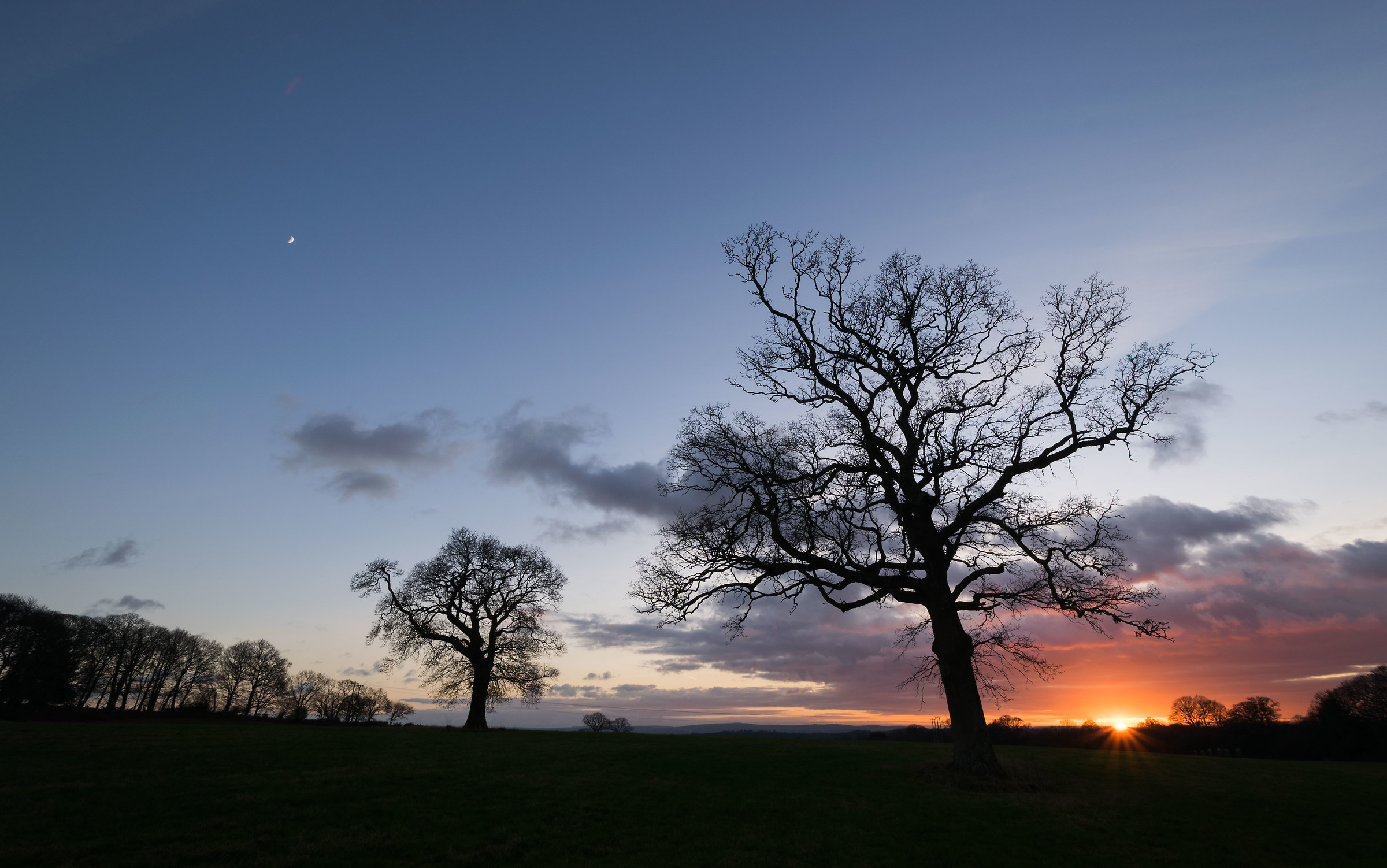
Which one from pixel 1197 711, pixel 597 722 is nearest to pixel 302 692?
pixel 597 722

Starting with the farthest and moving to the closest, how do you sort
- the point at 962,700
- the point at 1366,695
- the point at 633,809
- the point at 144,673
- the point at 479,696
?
the point at 144,673 < the point at 1366,695 < the point at 479,696 < the point at 962,700 < the point at 633,809

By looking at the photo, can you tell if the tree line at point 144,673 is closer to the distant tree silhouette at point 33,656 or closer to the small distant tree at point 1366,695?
the distant tree silhouette at point 33,656

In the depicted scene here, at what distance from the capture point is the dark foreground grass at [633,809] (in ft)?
35.5

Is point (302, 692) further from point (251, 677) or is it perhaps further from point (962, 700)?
point (962, 700)

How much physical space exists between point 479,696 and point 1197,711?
7769 centimetres

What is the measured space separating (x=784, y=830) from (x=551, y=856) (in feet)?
16.3

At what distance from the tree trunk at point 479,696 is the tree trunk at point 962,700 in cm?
2842

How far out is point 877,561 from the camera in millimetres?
18656

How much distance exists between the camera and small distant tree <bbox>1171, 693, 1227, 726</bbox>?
67500 mm

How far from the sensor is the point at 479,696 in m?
38.0

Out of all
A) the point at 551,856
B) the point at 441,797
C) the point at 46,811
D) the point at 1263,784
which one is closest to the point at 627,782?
the point at 441,797

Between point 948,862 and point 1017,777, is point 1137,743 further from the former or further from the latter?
point 948,862

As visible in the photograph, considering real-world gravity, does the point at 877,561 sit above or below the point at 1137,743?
above

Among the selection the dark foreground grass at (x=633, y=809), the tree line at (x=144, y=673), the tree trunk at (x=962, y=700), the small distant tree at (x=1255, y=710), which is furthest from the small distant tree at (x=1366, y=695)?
the tree line at (x=144, y=673)
